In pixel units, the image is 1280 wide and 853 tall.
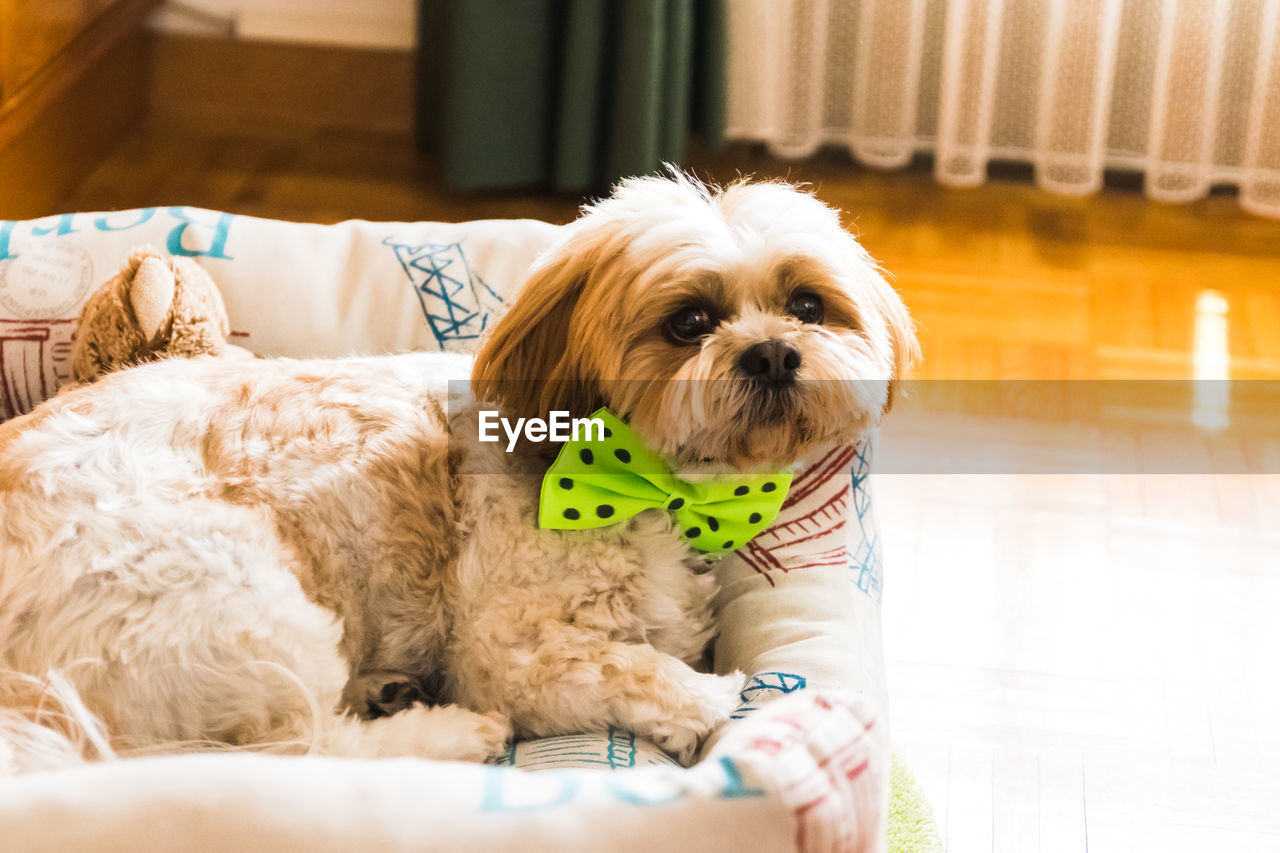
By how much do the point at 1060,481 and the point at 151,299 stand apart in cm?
154

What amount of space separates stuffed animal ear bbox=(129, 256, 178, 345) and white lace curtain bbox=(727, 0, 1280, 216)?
1.85 meters

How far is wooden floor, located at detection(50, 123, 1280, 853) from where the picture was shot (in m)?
1.60

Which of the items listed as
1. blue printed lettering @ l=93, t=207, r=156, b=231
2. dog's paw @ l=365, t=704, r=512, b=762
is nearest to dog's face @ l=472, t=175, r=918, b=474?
dog's paw @ l=365, t=704, r=512, b=762

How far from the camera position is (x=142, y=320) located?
1442mm

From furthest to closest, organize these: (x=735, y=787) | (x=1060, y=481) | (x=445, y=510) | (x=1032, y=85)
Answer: (x=1032, y=85) → (x=1060, y=481) → (x=445, y=510) → (x=735, y=787)

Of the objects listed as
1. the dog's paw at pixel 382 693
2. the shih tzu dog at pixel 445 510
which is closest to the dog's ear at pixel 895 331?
the shih tzu dog at pixel 445 510

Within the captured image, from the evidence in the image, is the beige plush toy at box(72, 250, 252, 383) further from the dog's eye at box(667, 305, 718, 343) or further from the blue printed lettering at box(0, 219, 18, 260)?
the dog's eye at box(667, 305, 718, 343)

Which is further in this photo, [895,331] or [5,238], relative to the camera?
[5,238]

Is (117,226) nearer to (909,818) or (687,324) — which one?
(687,324)

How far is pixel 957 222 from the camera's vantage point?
2.97 metres

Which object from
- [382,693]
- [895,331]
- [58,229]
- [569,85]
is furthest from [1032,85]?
[382,693]

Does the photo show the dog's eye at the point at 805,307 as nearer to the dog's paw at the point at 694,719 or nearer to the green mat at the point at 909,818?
the dog's paw at the point at 694,719

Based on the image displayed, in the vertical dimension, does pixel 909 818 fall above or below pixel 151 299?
below

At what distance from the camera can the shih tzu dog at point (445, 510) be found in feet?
3.61
